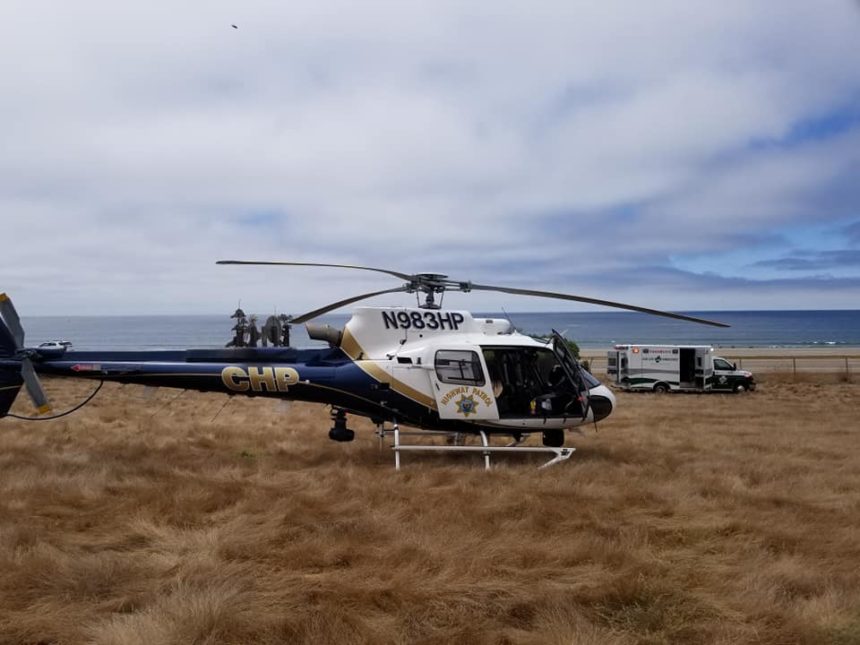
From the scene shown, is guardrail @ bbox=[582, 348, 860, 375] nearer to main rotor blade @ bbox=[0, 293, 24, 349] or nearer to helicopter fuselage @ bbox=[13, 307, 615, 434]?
helicopter fuselage @ bbox=[13, 307, 615, 434]

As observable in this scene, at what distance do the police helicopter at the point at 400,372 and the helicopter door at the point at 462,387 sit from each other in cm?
2

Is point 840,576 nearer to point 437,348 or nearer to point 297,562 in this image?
point 297,562

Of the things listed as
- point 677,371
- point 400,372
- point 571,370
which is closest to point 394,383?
point 400,372

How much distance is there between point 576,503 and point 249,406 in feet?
46.9

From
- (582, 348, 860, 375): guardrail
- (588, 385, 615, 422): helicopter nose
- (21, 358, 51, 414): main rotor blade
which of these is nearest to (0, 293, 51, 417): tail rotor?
(21, 358, 51, 414): main rotor blade

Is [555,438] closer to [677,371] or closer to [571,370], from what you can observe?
[571,370]

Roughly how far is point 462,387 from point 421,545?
15.3 feet

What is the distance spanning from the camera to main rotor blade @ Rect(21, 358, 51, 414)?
10.1m

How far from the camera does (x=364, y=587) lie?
5.09 metres

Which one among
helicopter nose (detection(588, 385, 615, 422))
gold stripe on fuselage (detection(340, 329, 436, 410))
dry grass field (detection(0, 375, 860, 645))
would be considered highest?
gold stripe on fuselage (detection(340, 329, 436, 410))

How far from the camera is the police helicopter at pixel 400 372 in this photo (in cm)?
1059

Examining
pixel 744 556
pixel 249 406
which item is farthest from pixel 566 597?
pixel 249 406

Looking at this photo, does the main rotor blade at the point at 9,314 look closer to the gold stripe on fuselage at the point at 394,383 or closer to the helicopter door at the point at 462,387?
the gold stripe on fuselage at the point at 394,383

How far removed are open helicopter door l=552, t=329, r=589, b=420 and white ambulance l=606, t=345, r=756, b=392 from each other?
18.7 meters
